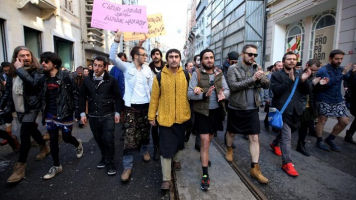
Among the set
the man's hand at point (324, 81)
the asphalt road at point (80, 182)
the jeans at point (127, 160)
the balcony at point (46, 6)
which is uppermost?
the balcony at point (46, 6)

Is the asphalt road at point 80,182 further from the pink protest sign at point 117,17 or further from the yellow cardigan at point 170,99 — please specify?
the pink protest sign at point 117,17

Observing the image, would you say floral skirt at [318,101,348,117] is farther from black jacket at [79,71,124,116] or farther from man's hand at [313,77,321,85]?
black jacket at [79,71,124,116]

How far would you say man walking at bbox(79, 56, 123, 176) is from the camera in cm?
342

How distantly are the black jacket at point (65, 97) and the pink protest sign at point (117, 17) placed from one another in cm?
134

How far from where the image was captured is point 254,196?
2844mm

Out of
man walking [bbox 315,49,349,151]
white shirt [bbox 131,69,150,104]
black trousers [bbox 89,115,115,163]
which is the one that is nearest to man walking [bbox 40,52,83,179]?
black trousers [bbox 89,115,115,163]

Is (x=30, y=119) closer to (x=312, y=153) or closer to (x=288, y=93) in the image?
(x=288, y=93)

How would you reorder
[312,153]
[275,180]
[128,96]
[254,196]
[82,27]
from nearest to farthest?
[254,196], [275,180], [128,96], [312,153], [82,27]

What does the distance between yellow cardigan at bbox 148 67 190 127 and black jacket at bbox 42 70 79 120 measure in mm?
1491

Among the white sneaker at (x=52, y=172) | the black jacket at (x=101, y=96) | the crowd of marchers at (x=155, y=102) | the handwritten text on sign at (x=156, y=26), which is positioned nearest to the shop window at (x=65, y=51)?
the handwritten text on sign at (x=156, y=26)

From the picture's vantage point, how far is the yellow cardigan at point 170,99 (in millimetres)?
2961

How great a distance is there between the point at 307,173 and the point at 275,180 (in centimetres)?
68

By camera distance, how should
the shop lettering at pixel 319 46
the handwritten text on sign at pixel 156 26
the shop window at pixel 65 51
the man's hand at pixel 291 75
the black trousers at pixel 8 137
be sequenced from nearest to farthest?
the man's hand at pixel 291 75
the black trousers at pixel 8 137
the handwritten text on sign at pixel 156 26
the shop lettering at pixel 319 46
the shop window at pixel 65 51

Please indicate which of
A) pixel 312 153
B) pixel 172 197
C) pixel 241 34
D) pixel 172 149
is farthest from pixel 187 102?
pixel 241 34
